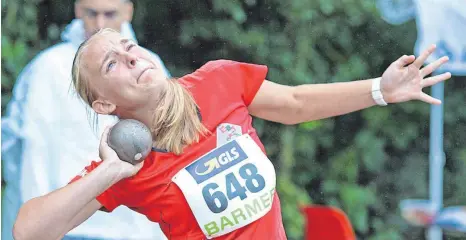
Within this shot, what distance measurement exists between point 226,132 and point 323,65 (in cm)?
155

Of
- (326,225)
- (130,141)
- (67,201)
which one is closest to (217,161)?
(130,141)

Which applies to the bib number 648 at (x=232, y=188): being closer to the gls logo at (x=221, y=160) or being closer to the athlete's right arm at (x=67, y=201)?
the gls logo at (x=221, y=160)

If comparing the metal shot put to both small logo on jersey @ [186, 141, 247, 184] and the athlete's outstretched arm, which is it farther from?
the athlete's outstretched arm

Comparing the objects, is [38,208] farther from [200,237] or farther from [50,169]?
[50,169]

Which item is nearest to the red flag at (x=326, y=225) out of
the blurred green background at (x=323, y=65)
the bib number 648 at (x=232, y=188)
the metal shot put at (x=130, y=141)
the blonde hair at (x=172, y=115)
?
the blurred green background at (x=323, y=65)

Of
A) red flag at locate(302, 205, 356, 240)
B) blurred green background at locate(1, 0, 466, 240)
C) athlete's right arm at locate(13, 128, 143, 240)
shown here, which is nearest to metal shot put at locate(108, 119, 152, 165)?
athlete's right arm at locate(13, 128, 143, 240)

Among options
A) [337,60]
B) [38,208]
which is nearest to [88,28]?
[337,60]

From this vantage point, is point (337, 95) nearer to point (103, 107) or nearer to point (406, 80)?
point (406, 80)

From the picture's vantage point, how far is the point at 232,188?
2906mm

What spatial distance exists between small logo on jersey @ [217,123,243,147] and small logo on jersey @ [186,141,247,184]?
2 centimetres

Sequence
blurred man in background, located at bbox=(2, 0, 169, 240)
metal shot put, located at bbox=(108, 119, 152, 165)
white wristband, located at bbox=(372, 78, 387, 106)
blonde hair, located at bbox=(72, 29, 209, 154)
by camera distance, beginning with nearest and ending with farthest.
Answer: metal shot put, located at bbox=(108, 119, 152, 165)
blonde hair, located at bbox=(72, 29, 209, 154)
white wristband, located at bbox=(372, 78, 387, 106)
blurred man in background, located at bbox=(2, 0, 169, 240)

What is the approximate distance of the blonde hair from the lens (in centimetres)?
286

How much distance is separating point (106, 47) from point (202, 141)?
1.33 feet

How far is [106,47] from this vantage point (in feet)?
9.32
